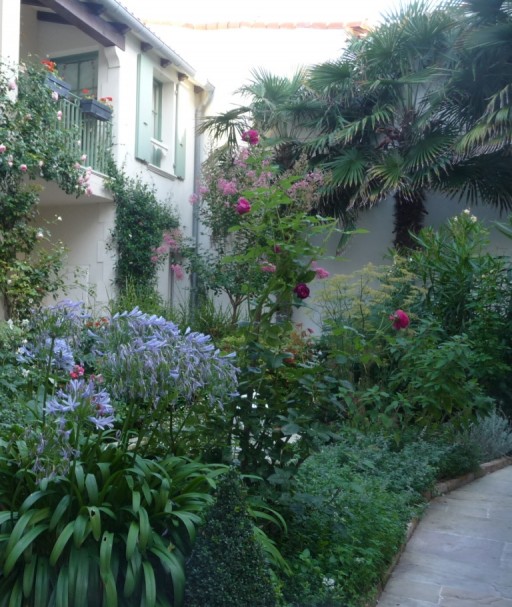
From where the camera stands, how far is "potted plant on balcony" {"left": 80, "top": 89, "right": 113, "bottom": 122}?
10070 millimetres

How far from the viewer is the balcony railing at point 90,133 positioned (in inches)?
392

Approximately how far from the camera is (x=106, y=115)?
34.4ft

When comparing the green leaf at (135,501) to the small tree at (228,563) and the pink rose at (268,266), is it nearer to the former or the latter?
the small tree at (228,563)

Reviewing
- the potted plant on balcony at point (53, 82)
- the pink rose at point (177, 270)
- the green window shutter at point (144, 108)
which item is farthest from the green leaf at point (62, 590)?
the pink rose at point (177, 270)

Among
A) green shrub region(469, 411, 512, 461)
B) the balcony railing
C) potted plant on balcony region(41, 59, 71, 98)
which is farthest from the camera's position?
the balcony railing

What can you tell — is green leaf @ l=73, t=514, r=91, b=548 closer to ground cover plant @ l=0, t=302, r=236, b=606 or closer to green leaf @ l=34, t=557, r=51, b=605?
ground cover plant @ l=0, t=302, r=236, b=606

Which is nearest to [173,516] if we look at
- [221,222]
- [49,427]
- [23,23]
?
→ [49,427]

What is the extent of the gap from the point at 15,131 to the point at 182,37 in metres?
7.44

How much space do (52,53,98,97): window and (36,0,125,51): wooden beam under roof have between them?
795 millimetres

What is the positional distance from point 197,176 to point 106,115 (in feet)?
10.3

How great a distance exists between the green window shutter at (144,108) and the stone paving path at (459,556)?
7851mm

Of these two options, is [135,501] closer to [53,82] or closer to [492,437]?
[492,437]

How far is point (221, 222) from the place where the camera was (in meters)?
11.8

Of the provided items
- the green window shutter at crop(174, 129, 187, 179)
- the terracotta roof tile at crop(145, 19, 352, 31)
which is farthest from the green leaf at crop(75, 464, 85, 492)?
the terracotta roof tile at crop(145, 19, 352, 31)
